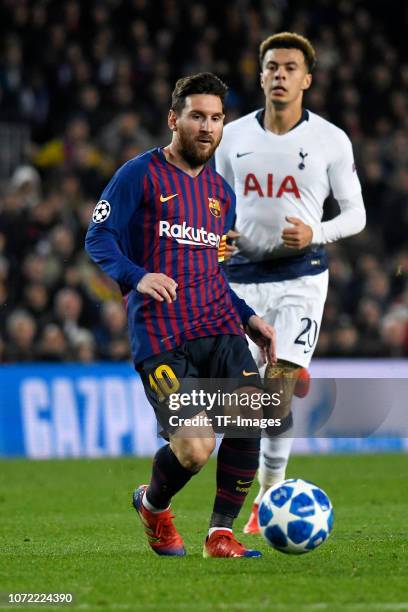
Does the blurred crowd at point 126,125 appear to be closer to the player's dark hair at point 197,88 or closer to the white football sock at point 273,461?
the white football sock at point 273,461

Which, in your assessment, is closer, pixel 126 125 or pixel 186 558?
pixel 186 558

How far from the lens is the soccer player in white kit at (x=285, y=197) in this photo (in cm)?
806

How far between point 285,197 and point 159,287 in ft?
7.36

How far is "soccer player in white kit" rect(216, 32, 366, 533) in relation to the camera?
8062 mm

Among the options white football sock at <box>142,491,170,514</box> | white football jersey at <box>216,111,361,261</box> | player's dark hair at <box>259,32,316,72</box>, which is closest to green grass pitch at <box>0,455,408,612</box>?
white football sock at <box>142,491,170,514</box>

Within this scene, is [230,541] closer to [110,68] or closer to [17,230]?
[17,230]

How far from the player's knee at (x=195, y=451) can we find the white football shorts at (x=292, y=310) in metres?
1.85

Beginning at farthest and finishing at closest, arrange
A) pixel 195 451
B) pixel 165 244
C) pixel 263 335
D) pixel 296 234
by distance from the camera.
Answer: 1. pixel 296 234
2. pixel 263 335
3. pixel 165 244
4. pixel 195 451

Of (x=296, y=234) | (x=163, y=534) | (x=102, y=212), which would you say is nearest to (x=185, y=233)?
(x=102, y=212)

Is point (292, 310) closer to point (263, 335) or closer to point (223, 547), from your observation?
point (263, 335)

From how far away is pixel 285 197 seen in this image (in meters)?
8.15

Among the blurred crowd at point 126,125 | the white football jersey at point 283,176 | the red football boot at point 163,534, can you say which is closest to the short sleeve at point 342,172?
the white football jersey at point 283,176

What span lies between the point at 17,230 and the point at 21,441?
7.85 feet

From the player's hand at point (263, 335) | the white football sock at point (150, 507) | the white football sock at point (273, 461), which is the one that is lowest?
the white football sock at point (273, 461)
